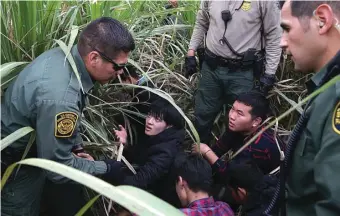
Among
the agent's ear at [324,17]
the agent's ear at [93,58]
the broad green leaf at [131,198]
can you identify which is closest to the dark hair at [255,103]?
the agent's ear at [93,58]

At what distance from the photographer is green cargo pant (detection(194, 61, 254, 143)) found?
308cm

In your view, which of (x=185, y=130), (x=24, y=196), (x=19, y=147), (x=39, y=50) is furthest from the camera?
(x=185, y=130)

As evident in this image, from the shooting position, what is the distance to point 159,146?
2.39 m

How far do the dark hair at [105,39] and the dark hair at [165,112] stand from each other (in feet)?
2.36

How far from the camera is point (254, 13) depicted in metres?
2.95

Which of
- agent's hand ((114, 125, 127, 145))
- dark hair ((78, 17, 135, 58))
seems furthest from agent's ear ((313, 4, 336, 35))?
agent's hand ((114, 125, 127, 145))

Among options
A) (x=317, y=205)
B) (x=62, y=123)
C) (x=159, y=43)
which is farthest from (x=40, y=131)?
(x=159, y=43)

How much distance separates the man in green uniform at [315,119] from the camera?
100 cm

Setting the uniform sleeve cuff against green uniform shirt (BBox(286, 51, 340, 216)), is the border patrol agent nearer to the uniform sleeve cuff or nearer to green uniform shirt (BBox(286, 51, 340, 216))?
the uniform sleeve cuff

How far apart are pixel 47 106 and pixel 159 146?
98cm

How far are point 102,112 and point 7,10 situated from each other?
742 mm

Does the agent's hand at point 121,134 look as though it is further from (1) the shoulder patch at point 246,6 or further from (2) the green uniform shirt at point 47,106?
(1) the shoulder patch at point 246,6

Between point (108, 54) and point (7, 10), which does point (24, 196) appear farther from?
point (7, 10)

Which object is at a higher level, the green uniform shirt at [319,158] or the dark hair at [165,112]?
the green uniform shirt at [319,158]
